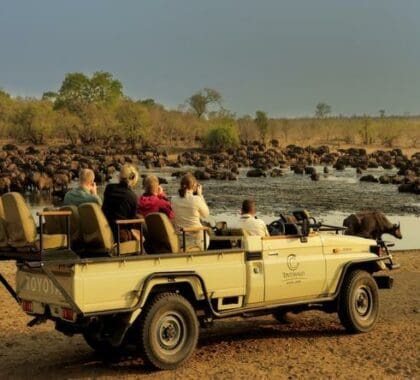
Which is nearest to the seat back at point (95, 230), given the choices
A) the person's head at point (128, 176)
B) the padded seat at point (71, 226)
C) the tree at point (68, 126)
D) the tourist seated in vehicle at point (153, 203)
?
the padded seat at point (71, 226)

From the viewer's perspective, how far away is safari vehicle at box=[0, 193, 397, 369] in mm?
8023

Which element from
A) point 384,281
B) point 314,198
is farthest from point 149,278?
point 314,198

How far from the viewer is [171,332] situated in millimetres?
8641

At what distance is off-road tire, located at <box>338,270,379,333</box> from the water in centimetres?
1291

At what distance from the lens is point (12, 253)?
8492 millimetres

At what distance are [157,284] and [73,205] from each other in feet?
4.45

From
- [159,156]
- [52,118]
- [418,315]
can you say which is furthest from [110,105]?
[418,315]

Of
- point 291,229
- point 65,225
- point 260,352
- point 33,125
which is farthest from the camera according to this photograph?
point 33,125

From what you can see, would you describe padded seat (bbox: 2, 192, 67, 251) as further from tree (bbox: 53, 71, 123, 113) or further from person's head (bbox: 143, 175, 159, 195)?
tree (bbox: 53, 71, 123, 113)

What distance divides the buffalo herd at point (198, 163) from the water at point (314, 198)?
6.52 feet

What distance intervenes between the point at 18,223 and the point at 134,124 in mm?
82998

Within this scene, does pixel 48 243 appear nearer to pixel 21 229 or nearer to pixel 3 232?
pixel 21 229

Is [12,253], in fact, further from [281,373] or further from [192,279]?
[281,373]

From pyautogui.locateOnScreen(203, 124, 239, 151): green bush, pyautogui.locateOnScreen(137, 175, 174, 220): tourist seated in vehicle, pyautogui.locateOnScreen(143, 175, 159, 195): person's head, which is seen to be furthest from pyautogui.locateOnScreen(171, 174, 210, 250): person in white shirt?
pyautogui.locateOnScreen(203, 124, 239, 151): green bush
